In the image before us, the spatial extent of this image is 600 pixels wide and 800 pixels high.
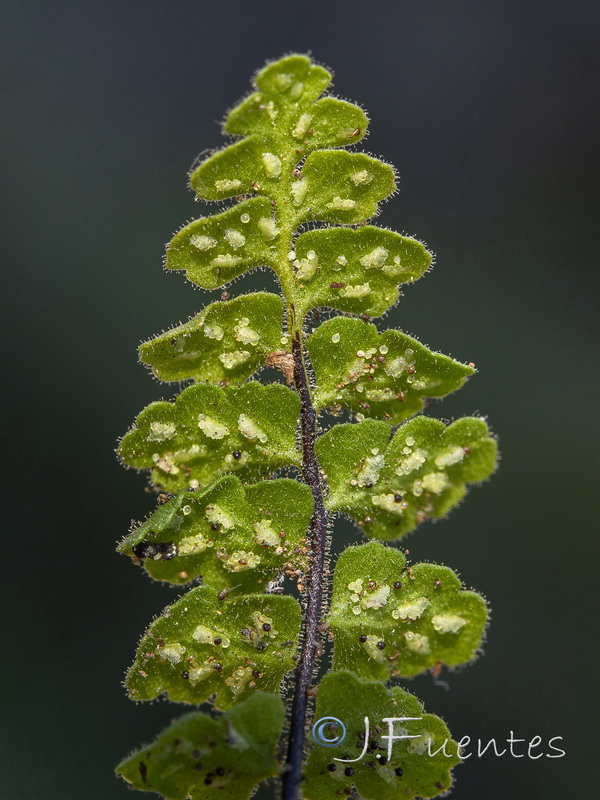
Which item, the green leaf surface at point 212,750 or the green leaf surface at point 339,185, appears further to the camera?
the green leaf surface at point 339,185

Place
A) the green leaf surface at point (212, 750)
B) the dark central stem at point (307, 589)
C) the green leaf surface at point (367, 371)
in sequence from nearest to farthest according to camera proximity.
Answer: the green leaf surface at point (212, 750) → the dark central stem at point (307, 589) → the green leaf surface at point (367, 371)

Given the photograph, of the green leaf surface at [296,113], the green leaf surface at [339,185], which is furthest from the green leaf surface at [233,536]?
the green leaf surface at [296,113]

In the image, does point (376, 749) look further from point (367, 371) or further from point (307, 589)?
point (367, 371)

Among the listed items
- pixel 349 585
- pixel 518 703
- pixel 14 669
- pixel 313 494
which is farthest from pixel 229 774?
pixel 518 703

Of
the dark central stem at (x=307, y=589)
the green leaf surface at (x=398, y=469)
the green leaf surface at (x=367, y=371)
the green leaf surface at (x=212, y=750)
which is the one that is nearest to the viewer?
the green leaf surface at (x=212, y=750)

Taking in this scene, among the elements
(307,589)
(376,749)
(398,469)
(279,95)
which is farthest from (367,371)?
(376,749)

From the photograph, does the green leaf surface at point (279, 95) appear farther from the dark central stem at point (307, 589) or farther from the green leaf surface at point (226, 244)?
the dark central stem at point (307, 589)

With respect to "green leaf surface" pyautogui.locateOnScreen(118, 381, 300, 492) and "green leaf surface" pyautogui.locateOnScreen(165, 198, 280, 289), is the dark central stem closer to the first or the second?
"green leaf surface" pyautogui.locateOnScreen(118, 381, 300, 492)
